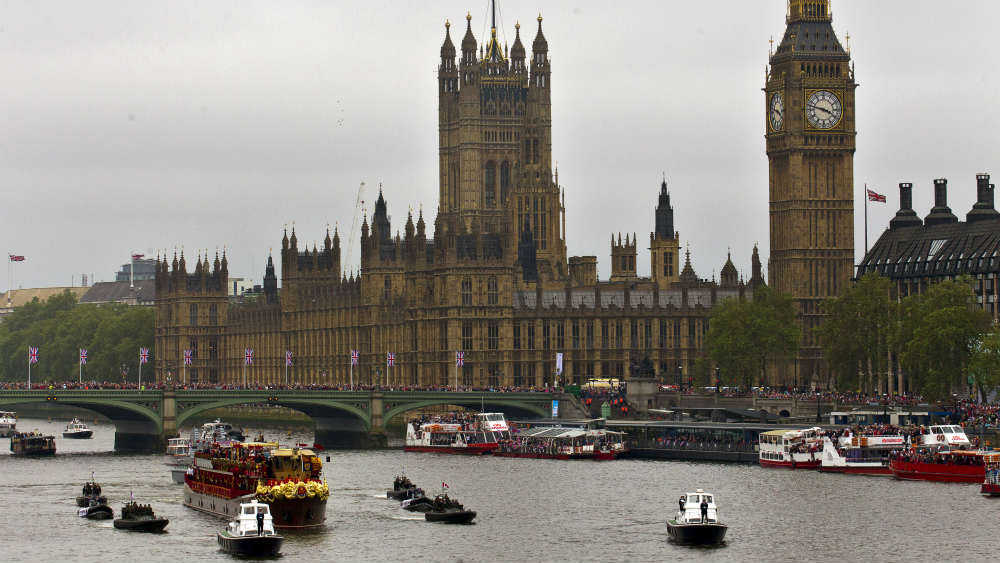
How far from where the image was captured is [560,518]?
11494 cm

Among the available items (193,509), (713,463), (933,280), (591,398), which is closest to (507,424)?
(591,398)

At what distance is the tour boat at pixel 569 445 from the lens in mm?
154500

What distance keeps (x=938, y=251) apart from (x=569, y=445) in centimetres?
4853

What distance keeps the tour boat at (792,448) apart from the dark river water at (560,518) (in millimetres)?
2394

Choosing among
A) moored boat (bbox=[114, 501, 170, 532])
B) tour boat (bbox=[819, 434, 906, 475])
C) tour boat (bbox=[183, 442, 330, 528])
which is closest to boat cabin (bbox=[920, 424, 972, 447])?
tour boat (bbox=[819, 434, 906, 475])

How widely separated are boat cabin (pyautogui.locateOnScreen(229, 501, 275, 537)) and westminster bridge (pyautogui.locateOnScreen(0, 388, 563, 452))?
5959 centimetres

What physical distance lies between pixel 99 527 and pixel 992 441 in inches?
2249

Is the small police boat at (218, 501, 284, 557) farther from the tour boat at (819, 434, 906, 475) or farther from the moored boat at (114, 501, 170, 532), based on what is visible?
the tour boat at (819, 434, 906, 475)

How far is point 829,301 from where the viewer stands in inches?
7136

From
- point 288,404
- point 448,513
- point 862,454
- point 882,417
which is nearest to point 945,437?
point 862,454

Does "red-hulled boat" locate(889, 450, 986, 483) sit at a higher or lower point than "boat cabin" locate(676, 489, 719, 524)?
higher

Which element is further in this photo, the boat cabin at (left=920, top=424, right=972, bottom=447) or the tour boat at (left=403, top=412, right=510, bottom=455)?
the tour boat at (left=403, top=412, right=510, bottom=455)

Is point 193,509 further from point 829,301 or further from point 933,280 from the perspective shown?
point 933,280

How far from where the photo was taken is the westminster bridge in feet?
529
